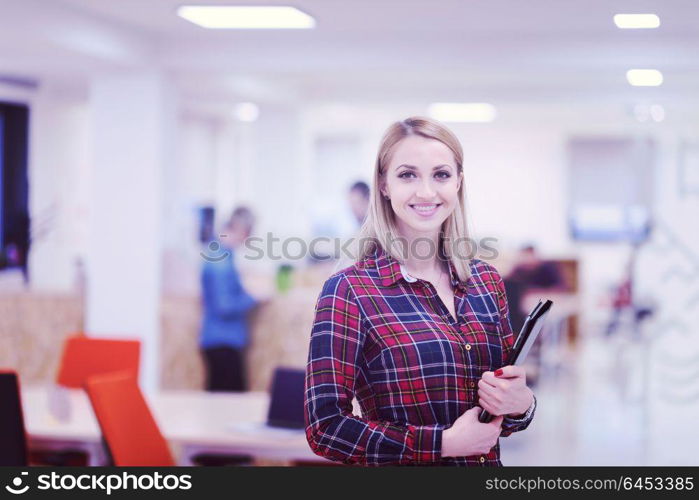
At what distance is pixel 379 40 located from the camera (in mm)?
7246

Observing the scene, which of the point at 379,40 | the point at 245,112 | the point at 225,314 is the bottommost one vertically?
the point at 225,314

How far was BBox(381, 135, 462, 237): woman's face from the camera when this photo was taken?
215 centimetres

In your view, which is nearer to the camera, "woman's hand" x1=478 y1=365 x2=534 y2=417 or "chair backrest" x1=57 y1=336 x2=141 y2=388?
"woman's hand" x1=478 y1=365 x2=534 y2=417

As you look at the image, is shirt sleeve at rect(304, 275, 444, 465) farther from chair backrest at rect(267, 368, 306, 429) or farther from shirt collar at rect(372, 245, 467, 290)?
chair backrest at rect(267, 368, 306, 429)

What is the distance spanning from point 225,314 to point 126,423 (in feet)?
11.5

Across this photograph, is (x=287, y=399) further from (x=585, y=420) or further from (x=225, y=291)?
(x=585, y=420)

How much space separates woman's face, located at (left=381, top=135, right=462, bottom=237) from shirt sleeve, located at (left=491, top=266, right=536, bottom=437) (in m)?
0.23

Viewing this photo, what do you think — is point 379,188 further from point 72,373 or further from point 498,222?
point 498,222

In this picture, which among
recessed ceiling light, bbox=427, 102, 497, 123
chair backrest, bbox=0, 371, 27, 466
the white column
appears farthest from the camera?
recessed ceiling light, bbox=427, 102, 497, 123

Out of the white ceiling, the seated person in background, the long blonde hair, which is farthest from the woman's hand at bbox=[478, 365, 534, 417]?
the seated person in background

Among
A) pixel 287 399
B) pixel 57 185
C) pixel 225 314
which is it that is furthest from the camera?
pixel 57 185

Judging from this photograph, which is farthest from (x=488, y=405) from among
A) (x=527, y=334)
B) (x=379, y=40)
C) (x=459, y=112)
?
(x=459, y=112)

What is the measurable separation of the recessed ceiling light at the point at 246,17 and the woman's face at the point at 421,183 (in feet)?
13.7

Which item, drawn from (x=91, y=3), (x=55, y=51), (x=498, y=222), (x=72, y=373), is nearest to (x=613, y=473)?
(x=72, y=373)
